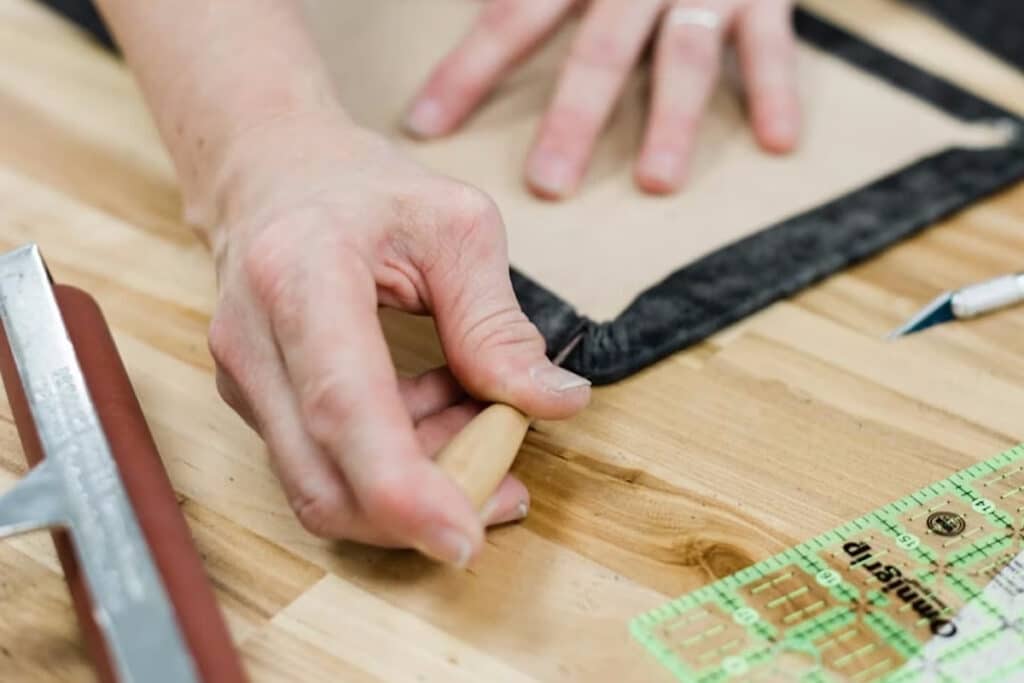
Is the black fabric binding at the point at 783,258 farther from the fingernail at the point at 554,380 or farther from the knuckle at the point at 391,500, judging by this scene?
the knuckle at the point at 391,500

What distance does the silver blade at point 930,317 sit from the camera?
768 mm

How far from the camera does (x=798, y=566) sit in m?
0.59

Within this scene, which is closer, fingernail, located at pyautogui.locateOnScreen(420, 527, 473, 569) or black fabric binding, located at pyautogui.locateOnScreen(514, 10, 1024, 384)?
fingernail, located at pyautogui.locateOnScreen(420, 527, 473, 569)

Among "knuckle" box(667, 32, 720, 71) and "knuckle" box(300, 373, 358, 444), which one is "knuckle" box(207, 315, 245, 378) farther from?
"knuckle" box(667, 32, 720, 71)

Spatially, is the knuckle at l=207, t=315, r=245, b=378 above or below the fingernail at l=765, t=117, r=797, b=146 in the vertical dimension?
above

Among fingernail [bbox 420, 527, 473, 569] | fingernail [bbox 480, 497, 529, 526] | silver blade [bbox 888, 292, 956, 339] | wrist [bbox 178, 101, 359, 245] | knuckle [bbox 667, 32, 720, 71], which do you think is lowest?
silver blade [bbox 888, 292, 956, 339]

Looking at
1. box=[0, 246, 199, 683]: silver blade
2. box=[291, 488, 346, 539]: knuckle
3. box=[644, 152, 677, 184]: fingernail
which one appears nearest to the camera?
box=[0, 246, 199, 683]: silver blade

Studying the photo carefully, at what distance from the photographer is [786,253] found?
2.70ft

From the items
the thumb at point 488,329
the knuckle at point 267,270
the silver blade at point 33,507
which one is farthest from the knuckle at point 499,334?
the silver blade at point 33,507

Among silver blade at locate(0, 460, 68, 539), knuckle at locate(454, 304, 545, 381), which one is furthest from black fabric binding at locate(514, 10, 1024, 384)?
silver blade at locate(0, 460, 68, 539)

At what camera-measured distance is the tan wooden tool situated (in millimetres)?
544

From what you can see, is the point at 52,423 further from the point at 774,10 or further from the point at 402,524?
the point at 774,10

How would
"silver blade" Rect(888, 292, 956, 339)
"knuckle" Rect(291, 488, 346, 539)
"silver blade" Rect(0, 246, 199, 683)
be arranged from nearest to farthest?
1. "silver blade" Rect(0, 246, 199, 683)
2. "knuckle" Rect(291, 488, 346, 539)
3. "silver blade" Rect(888, 292, 956, 339)

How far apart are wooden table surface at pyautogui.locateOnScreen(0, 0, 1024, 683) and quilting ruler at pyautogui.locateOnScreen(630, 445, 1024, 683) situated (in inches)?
0.6
